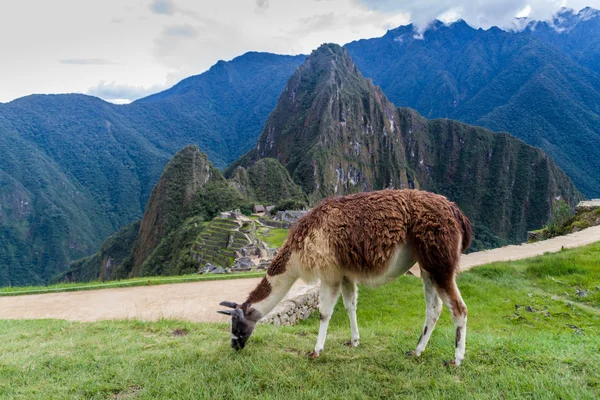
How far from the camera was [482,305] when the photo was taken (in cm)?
863

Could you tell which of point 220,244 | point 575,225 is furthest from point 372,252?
point 220,244

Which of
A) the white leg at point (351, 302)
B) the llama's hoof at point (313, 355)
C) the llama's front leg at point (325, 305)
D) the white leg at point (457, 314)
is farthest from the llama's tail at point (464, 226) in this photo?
the llama's hoof at point (313, 355)

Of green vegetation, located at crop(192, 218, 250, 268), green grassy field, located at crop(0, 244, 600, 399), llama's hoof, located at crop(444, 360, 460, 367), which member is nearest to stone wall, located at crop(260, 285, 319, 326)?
green grassy field, located at crop(0, 244, 600, 399)

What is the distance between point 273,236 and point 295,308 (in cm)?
3412

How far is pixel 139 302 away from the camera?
32.2 ft

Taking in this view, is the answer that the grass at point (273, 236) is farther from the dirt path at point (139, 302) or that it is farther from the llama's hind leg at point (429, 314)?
the llama's hind leg at point (429, 314)

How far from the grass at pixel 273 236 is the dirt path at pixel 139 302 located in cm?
2524

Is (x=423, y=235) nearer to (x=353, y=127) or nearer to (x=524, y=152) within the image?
(x=353, y=127)

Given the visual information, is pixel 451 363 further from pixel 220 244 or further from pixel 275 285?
pixel 220 244

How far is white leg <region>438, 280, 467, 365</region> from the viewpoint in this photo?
388 centimetres

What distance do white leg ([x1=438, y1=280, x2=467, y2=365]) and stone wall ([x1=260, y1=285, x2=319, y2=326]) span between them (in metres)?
4.12

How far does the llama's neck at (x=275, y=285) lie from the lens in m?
4.59

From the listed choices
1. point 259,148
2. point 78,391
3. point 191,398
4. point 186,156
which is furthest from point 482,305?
point 259,148

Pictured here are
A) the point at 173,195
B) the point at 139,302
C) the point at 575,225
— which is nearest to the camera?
→ the point at 139,302
